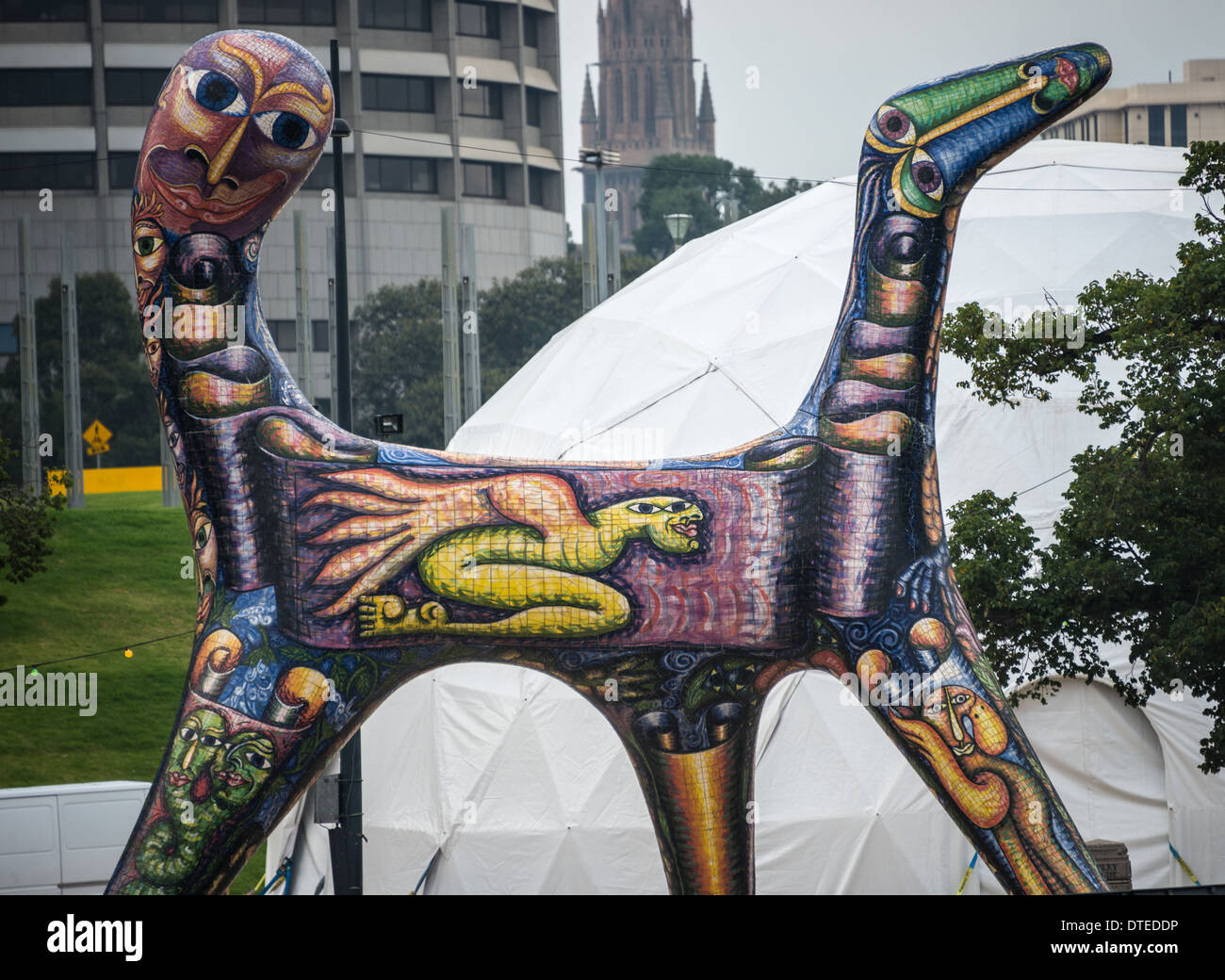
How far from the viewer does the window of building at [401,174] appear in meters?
67.2

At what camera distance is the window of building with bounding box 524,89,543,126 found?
7125 centimetres

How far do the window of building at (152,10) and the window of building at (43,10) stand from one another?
1003mm

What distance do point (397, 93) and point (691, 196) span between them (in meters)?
20.0

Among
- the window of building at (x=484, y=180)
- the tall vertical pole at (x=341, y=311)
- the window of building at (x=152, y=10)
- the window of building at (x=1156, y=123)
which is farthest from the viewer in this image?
the window of building at (x=484, y=180)

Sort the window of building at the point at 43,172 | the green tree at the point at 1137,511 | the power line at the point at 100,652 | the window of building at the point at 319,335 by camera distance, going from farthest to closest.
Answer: the window of building at the point at 319,335 < the window of building at the point at 43,172 < the power line at the point at 100,652 < the green tree at the point at 1137,511

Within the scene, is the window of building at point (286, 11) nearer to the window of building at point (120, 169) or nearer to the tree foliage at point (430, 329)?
the window of building at point (120, 169)

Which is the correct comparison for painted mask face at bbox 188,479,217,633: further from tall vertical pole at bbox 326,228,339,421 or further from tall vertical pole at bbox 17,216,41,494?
tall vertical pole at bbox 17,216,41,494

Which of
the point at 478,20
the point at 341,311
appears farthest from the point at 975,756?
the point at 478,20

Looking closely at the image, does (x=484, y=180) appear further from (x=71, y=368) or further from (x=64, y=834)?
(x=64, y=834)

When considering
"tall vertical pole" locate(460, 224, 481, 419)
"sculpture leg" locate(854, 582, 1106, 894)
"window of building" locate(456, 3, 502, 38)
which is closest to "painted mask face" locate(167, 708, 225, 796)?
"sculpture leg" locate(854, 582, 1106, 894)

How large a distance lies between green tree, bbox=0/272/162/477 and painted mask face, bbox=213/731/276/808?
44.3 metres

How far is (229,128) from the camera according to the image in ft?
24.5

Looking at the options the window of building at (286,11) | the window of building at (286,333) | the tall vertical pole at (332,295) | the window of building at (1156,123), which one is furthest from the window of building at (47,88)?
the window of building at (1156,123)
